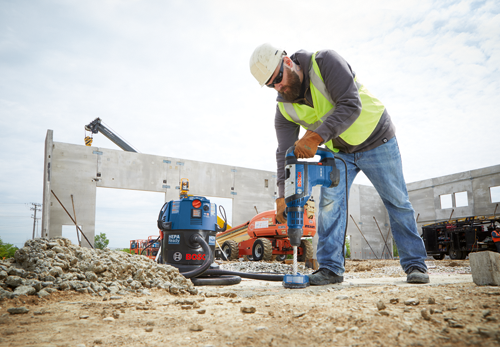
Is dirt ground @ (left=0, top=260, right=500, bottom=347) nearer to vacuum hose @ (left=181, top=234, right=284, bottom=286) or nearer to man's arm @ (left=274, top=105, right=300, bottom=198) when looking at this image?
vacuum hose @ (left=181, top=234, right=284, bottom=286)

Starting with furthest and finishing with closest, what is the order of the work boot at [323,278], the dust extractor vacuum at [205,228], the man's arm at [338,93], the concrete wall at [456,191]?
the concrete wall at [456,191] → the work boot at [323,278] → the dust extractor vacuum at [205,228] → the man's arm at [338,93]

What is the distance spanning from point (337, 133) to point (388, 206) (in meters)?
0.82

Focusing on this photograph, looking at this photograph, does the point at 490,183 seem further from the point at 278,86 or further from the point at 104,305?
the point at 104,305

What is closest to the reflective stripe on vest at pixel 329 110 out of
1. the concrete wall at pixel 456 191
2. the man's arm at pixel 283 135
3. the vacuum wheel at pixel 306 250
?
the man's arm at pixel 283 135

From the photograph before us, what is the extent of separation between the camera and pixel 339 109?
6.72 feet

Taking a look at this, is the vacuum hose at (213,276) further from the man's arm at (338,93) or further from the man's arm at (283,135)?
the man's arm at (338,93)

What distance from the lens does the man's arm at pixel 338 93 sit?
203 centimetres

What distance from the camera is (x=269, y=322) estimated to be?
113 cm

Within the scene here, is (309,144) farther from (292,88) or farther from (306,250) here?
(306,250)

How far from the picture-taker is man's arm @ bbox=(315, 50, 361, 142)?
2031 millimetres

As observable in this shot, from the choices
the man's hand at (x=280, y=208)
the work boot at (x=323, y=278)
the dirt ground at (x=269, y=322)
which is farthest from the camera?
the man's hand at (x=280, y=208)

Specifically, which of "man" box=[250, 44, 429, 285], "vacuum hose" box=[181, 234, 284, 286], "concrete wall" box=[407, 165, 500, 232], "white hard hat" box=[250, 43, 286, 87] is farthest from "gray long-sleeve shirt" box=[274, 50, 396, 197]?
"concrete wall" box=[407, 165, 500, 232]

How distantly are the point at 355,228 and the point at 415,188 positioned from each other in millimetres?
3765

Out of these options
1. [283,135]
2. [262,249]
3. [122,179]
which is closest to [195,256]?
[283,135]
